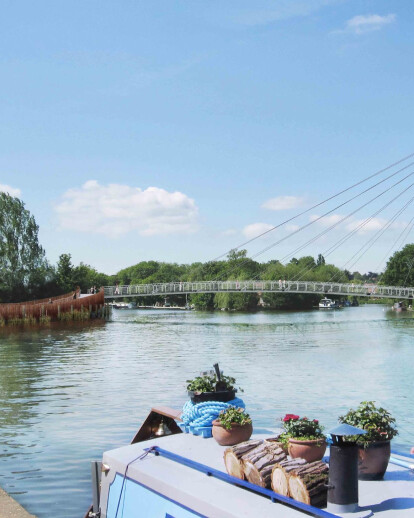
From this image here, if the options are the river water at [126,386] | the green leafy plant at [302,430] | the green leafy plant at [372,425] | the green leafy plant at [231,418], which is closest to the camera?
the green leafy plant at [372,425]

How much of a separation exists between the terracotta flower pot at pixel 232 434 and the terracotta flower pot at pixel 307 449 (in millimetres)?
1028

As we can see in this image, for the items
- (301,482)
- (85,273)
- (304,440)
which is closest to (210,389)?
(304,440)

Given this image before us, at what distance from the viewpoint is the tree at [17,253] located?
83.4 meters

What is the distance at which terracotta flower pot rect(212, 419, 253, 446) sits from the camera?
666cm

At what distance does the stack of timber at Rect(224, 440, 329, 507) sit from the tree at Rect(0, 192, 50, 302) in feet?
265

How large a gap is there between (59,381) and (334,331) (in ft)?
119

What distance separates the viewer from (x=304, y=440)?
5.67 m

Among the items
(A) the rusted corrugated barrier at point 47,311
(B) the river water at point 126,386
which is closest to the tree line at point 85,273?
(A) the rusted corrugated barrier at point 47,311

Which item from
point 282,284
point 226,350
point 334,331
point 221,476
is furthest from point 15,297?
point 221,476

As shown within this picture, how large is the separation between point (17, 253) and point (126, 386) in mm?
65056

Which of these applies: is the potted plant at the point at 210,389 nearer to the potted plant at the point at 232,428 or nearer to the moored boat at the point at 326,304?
the potted plant at the point at 232,428

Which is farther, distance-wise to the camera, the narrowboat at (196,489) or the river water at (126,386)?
the river water at (126,386)

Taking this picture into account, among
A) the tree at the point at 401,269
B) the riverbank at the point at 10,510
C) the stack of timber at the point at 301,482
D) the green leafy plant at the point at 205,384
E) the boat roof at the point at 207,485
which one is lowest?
the riverbank at the point at 10,510

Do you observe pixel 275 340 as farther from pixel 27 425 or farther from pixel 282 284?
pixel 282 284
